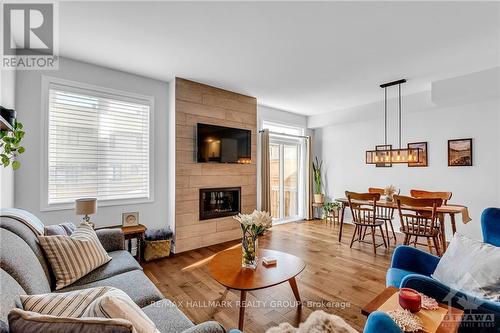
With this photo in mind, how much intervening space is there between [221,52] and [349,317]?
309cm

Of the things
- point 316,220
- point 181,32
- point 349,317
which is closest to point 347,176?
point 316,220

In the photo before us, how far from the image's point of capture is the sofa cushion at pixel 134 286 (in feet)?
5.21

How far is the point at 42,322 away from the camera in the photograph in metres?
0.78

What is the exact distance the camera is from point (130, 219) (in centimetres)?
338

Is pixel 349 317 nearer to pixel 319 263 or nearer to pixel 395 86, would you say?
pixel 319 263

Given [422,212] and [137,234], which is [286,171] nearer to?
[422,212]

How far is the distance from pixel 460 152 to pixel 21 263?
18.9 feet

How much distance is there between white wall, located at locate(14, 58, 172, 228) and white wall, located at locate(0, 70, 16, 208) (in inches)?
4.6

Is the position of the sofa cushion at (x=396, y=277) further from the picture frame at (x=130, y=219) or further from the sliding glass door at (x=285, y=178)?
the sliding glass door at (x=285, y=178)

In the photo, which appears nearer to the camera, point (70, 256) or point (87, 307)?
point (87, 307)

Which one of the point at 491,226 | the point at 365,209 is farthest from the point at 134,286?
the point at 365,209

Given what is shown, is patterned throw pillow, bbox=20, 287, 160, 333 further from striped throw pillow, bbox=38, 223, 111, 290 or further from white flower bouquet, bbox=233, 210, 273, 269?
white flower bouquet, bbox=233, 210, 273, 269

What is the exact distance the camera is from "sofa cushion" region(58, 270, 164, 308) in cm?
159

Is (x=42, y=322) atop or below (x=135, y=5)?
below
